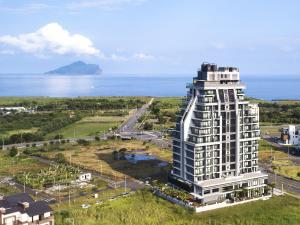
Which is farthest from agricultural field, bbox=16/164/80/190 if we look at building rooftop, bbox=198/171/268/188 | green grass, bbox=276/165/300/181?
green grass, bbox=276/165/300/181

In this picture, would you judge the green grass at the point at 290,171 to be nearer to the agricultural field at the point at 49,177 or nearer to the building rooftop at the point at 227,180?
the building rooftop at the point at 227,180

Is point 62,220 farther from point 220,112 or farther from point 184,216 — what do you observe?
point 220,112

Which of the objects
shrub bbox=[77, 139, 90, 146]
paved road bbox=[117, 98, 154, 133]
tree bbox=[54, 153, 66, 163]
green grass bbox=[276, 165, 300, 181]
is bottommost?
green grass bbox=[276, 165, 300, 181]

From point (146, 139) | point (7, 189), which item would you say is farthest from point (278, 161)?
point (7, 189)

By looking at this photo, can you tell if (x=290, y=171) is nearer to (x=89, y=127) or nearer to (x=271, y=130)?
(x=271, y=130)

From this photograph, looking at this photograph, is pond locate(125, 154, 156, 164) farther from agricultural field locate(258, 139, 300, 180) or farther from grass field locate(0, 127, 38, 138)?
grass field locate(0, 127, 38, 138)
